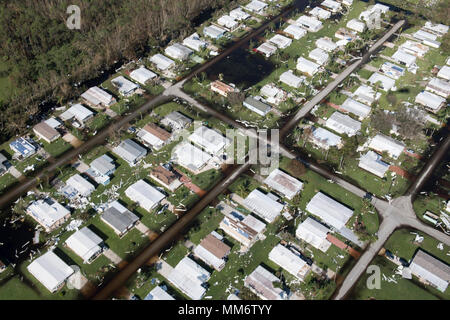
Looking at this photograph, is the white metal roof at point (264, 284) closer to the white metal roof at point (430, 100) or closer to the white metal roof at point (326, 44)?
the white metal roof at point (430, 100)

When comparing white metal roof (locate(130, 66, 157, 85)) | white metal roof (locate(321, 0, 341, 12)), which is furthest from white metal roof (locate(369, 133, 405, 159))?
white metal roof (locate(321, 0, 341, 12))

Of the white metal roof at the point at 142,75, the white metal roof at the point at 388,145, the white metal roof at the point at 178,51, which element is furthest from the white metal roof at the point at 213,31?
the white metal roof at the point at 388,145

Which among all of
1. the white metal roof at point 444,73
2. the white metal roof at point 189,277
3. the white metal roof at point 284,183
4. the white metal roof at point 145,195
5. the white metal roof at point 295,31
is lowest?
the white metal roof at point 189,277

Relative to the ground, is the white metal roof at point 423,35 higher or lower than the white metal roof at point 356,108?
higher

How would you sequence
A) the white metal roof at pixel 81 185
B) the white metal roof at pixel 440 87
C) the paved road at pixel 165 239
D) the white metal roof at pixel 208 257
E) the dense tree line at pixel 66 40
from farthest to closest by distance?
1. the white metal roof at pixel 440 87
2. the dense tree line at pixel 66 40
3. the white metal roof at pixel 81 185
4. the white metal roof at pixel 208 257
5. the paved road at pixel 165 239

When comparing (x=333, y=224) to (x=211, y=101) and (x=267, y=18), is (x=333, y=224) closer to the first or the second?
(x=211, y=101)

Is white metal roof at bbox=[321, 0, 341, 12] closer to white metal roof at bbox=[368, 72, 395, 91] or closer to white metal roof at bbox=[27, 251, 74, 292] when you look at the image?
white metal roof at bbox=[368, 72, 395, 91]

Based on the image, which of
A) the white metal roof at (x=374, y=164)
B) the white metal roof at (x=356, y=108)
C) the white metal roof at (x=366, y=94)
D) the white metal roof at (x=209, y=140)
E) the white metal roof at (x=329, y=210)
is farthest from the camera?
the white metal roof at (x=366, y=94)

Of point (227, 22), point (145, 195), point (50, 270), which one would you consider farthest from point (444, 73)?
point (50, 270)
